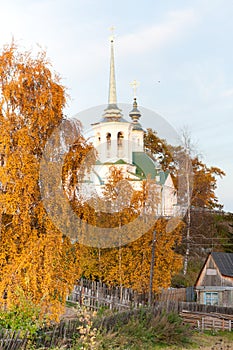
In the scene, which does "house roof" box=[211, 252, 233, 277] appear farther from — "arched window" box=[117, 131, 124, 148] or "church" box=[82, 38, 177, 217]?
"arched window" box=[117, 131, 124, 148]

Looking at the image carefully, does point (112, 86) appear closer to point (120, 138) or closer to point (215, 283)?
point (120, 138)

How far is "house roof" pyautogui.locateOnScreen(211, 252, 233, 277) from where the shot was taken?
20.6 metres

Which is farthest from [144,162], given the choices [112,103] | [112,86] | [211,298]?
[211,298]

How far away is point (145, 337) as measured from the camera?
11.5 m

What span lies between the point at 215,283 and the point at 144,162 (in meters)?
16.5

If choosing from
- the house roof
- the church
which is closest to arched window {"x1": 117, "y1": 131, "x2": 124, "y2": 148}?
the church

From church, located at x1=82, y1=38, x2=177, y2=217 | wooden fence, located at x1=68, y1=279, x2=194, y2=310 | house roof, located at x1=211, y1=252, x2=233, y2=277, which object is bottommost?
wooden fence, located at x1=68, y1=279, x2=194, y2=310

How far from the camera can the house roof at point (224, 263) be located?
20.6 metres

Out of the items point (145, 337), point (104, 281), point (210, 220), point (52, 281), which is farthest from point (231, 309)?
point (210, 220)

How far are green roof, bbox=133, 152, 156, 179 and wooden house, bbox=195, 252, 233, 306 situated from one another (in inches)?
585

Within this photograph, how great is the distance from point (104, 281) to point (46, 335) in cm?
849

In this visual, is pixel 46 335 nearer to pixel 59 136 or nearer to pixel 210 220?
pixel 59 136

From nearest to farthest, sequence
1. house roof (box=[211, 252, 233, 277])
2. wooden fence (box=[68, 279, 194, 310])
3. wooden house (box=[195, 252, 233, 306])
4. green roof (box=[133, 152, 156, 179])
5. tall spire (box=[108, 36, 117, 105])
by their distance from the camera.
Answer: wooden fence (box=[68, 279, 194, 310])
wooden house (box=[195, 252, 233, 306])
house roof (box=[211, 252, 233, 277])
tall spire (box=[108, 36, 117, 105])
green roof (box=[133, 152, 156, 179])

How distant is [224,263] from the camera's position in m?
21.0
